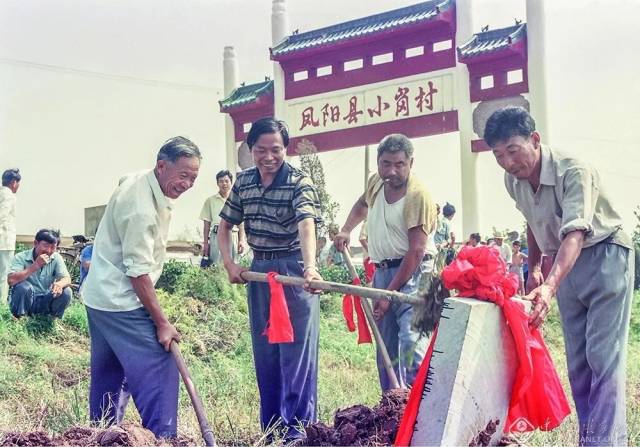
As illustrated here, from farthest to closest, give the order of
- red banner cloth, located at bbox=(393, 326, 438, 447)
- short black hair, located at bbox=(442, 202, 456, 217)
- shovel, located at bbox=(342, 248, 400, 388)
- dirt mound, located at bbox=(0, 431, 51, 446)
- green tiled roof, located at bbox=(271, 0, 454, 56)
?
green tiled roof, located at bbox=(271, 0, 454, 56), short black hair, located at bbox=(442, 202, 456, 217), shovel, located at bbox=(342, 248, 400, 388), dirt mound, located at bbox=(0, 431, 51, 446), red banner cloth, located at bbox=(393, 326, 438, 447)

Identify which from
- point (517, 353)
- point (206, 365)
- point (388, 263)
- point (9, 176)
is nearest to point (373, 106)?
point (9, 176)

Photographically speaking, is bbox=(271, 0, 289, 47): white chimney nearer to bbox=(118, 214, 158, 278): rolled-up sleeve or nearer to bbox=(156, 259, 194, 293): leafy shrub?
bbox=(156, 259, 194, 293): leafy shrub

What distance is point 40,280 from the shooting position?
7551 mm

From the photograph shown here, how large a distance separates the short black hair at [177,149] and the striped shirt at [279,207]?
664 millimetres

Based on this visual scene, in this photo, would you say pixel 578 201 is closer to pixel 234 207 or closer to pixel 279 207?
pixel 279 207

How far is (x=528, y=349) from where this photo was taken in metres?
2.90

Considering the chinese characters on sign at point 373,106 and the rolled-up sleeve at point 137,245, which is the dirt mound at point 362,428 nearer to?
the rolled-up sleeve at point 137,245

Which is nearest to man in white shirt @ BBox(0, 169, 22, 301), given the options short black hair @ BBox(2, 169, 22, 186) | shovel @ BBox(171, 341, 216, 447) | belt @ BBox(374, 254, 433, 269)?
short black hair @ BBox(2, 169, 22, 186)

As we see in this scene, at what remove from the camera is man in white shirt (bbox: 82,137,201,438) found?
3.52m

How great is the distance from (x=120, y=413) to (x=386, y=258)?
165 centimetres

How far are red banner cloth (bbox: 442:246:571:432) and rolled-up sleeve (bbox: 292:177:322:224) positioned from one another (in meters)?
1.31

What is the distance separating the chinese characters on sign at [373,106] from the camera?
12945 mm

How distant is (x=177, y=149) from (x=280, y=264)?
93 cm

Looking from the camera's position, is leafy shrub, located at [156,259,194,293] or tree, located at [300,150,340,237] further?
tree, located at [300,150,340,237]
